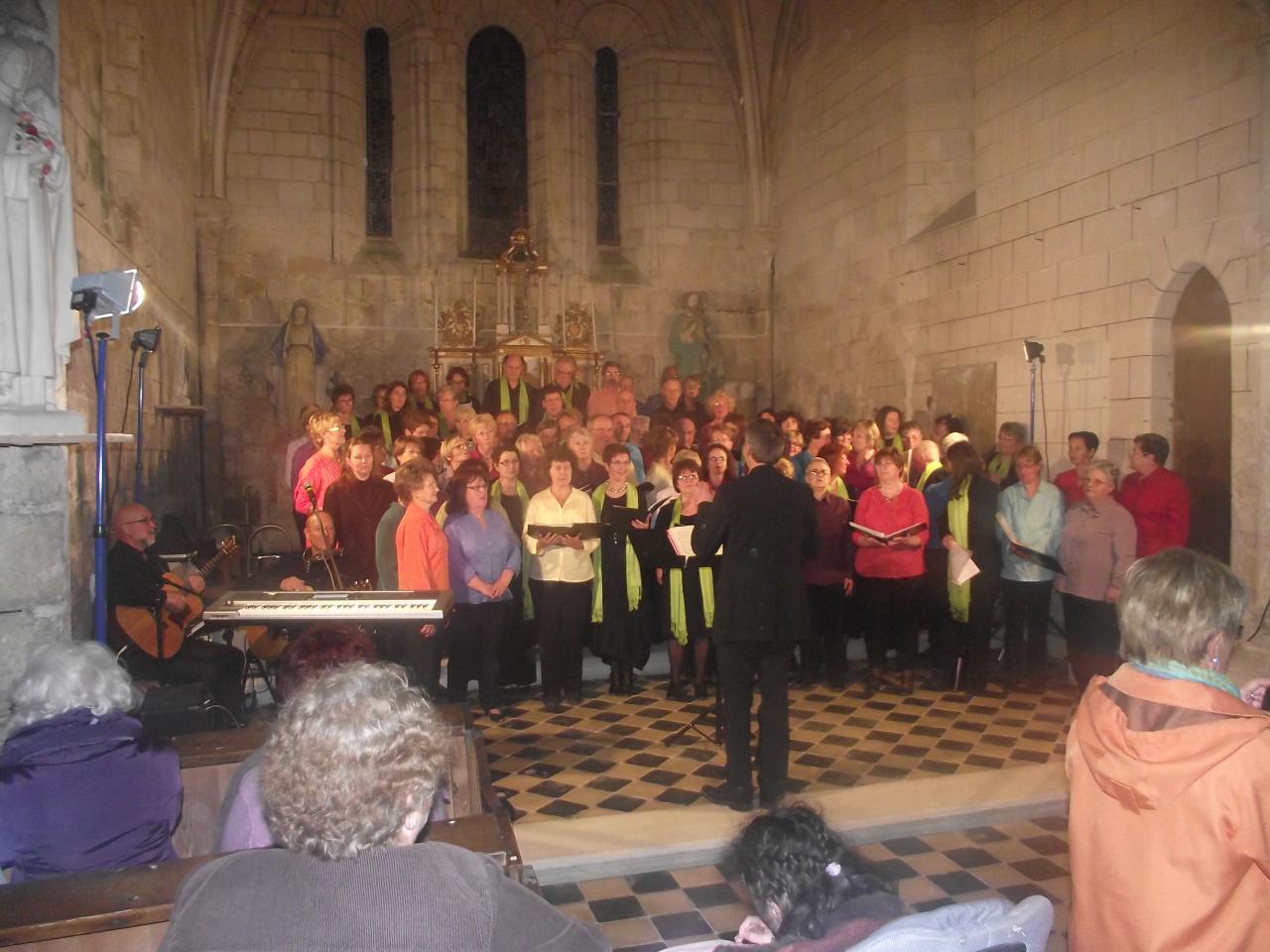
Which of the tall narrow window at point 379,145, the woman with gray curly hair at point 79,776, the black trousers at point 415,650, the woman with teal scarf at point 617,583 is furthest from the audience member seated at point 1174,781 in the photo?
the tall narrow window at point 379,145

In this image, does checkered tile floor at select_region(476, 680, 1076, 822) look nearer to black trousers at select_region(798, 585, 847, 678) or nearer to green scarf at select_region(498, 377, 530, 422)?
black trousers at select_region(798, 585, 847, 678)

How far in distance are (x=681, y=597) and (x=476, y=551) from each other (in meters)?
1.25

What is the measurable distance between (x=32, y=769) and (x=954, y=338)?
28.9 feet

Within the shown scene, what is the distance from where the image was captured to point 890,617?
636cm

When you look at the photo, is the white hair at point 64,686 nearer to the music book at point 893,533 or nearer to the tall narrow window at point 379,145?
the music book at point 893,533

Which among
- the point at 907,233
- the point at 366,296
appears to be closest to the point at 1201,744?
the point at 907,233

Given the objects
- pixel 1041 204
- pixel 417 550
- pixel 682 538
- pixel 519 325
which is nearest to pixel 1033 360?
pixel 1041 204

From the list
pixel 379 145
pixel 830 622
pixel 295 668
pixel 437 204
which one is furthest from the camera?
pixel 379 145

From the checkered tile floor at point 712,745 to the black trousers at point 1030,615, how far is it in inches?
9.3

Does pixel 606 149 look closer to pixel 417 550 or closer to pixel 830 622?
pixel 830 622

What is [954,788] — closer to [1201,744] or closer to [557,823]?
[557,823]

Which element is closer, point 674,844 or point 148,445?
point 674,844

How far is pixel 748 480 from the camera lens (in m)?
4.26

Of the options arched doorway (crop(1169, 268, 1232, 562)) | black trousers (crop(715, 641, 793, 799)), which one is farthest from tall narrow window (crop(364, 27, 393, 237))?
black trousers (crop(715, 641, 793, 799))
